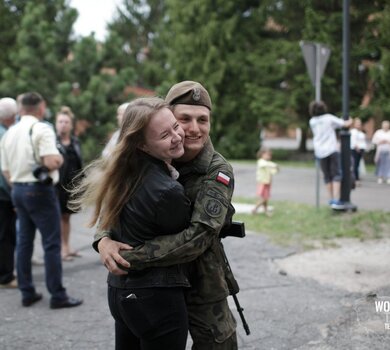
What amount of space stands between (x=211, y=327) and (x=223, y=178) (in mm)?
665

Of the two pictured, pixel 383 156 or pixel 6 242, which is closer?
pixel 6 242

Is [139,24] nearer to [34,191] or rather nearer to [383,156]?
[383,156]

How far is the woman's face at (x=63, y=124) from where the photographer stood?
606 cm

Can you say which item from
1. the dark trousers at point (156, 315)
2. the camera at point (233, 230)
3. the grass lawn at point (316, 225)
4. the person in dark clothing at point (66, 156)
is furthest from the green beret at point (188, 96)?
the grass lawn at point (316, 225)

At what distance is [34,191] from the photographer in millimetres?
4480

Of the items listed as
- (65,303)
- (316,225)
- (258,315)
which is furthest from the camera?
(316,225)

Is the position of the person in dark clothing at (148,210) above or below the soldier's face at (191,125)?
below

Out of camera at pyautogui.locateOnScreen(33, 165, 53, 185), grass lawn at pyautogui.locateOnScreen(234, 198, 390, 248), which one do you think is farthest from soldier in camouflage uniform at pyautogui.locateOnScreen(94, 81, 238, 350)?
grass lawn at pyautogui.locateOnScreen(234, 198, 390, 248)

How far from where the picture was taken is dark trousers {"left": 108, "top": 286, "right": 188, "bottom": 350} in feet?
6.71

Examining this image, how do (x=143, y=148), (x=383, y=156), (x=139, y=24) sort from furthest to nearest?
(x=139, y=24) → (x=383, y=156) → (x=143, y=148)

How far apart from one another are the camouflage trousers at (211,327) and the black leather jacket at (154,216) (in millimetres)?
201

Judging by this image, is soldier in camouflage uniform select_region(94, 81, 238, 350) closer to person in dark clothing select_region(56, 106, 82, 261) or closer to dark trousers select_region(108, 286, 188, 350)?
dark trousers select_region(108, 286, 188, 350)

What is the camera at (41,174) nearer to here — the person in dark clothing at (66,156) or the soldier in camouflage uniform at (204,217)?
the person in dark clothing at (66,156)

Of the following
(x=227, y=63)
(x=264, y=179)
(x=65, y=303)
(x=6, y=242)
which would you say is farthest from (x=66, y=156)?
(x=227, y=63)
